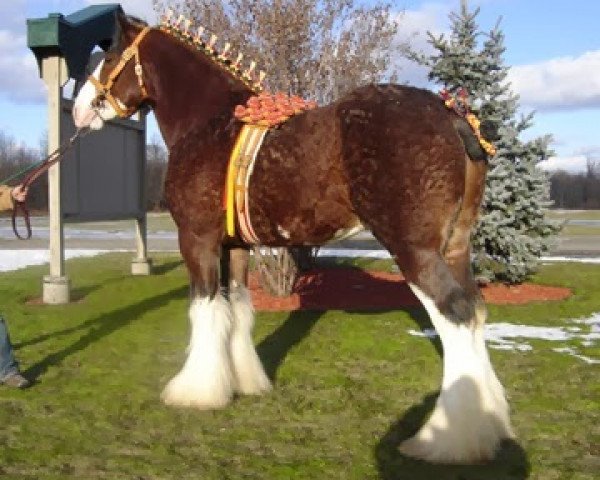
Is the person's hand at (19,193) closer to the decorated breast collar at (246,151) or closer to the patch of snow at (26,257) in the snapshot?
the decorated breast collar at (246,151)

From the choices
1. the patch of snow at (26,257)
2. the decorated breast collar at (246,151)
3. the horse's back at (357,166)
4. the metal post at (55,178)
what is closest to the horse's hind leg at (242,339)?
the decorated breast collar at (246,151)

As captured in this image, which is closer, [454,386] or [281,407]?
[454,386]

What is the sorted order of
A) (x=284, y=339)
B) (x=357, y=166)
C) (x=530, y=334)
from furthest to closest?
(x=530, y=334)
(x=284, y=339)
(x=357, y=166)

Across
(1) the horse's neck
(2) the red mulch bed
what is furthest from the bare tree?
(1) the horse's neck

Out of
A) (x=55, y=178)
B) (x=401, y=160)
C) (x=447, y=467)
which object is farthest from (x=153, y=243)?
(x=447, y=467)

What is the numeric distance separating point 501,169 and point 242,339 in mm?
6003

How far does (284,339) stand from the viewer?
709 cm

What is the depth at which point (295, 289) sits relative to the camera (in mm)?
9891

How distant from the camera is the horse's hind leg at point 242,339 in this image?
5223mm

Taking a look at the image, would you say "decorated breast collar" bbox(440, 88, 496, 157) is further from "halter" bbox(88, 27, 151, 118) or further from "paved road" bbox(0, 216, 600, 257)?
"paved road" bbox(0, 216, 600, 257)

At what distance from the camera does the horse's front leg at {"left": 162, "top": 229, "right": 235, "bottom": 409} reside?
190 inches

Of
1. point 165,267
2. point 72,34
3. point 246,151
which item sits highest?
point 72,34

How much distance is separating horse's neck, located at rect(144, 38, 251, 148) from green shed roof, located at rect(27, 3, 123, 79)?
393 cm

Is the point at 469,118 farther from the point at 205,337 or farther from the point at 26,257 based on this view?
the point at 26,257
